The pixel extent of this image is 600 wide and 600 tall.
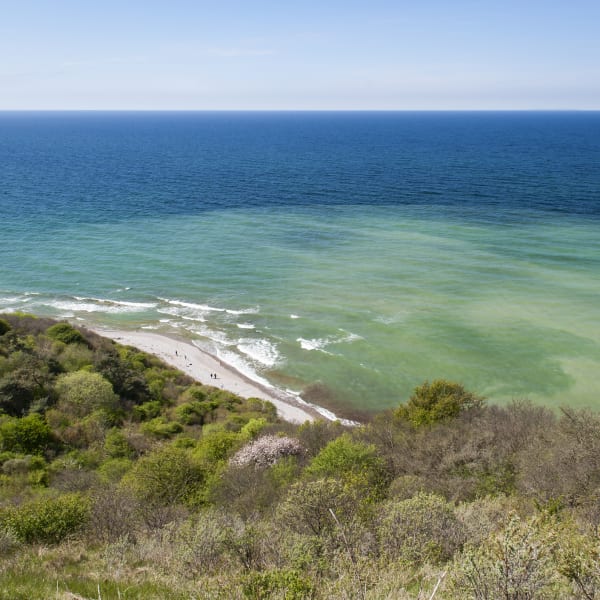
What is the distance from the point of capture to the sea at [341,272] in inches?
1811

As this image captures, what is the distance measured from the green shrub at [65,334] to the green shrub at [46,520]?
998 inches

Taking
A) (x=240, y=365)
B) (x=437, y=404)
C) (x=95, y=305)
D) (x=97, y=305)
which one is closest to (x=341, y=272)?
(x=240, y=365)

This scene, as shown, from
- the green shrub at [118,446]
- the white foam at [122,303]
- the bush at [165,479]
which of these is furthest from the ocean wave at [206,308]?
the bush at [165,479]

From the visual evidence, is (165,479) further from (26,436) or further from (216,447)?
(26,436)

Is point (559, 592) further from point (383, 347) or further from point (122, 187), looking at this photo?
point (122, 187)

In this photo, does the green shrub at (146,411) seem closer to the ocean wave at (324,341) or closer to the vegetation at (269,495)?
the vegetation at (269,495)

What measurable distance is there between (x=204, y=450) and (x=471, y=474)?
14.4 m

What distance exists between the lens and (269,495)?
2216cm

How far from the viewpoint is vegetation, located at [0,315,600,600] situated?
12.0m

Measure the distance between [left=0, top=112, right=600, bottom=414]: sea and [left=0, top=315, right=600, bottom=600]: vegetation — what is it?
12.5 metres

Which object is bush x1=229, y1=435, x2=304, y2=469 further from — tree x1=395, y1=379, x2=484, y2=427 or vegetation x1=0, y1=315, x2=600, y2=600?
tree x1=395, y1=379, x2=484, y2=427

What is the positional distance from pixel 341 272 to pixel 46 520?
167 ft

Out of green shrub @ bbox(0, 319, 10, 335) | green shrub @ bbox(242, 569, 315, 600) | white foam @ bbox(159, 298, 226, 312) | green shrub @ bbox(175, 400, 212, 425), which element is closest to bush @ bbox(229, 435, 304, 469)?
green shrub @ bbox(175, 400, 212, 425)

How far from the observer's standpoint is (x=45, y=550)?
1664 cm
